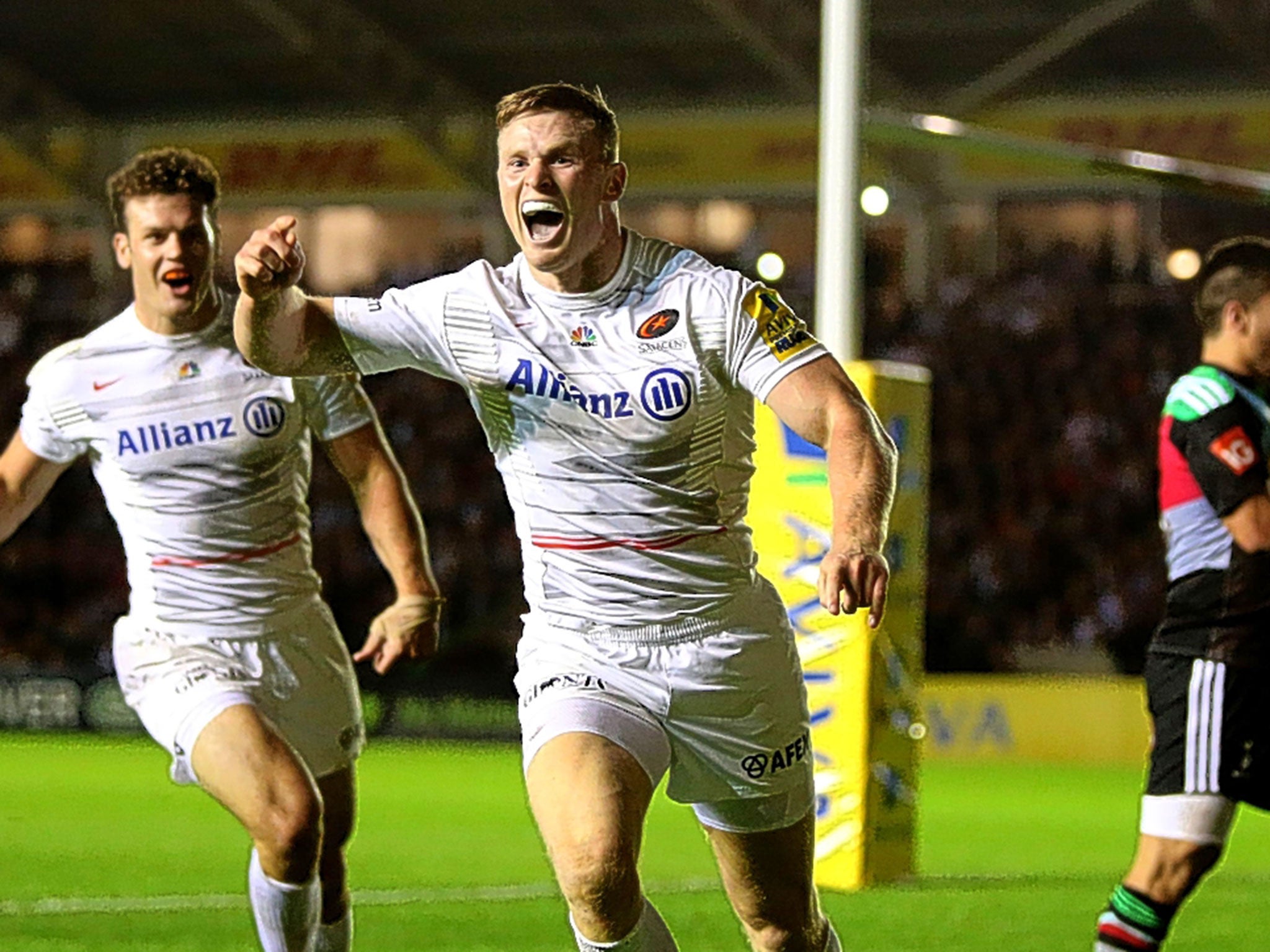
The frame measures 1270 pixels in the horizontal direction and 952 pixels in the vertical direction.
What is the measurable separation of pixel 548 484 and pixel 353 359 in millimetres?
512

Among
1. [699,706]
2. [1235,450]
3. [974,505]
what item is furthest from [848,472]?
[974,505]

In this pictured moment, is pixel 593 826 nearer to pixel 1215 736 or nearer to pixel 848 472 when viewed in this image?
pixel 848 472

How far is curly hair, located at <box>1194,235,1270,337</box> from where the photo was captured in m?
6.20

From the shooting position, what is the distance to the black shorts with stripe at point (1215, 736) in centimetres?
595

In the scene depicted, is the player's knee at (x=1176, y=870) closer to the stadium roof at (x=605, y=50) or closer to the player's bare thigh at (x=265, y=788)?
the player's bare thigh at (x=265, y=788)

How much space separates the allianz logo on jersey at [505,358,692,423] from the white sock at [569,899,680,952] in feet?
3.35

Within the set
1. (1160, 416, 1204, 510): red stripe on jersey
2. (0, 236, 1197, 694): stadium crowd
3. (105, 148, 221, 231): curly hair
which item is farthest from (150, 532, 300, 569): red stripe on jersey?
(0, 236, 1197, 694): stadium crowd

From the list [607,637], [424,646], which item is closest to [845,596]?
[607,637]

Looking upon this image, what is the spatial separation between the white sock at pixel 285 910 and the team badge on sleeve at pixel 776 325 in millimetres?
2091

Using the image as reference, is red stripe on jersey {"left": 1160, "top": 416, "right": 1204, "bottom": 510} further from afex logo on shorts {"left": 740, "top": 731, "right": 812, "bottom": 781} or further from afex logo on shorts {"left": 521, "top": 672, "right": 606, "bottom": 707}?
afex logo on shorts {"left": 521, "top": 672, "right": 606, "bottom": 707}

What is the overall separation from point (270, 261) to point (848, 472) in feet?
4.12

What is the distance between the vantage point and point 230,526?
6.17 metres

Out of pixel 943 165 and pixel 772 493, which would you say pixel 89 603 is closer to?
pixel 943 165

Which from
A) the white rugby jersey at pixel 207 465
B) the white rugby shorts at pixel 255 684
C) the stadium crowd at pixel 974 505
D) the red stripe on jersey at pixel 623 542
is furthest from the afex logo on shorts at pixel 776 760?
the stadium crowd at pixel 974 505
